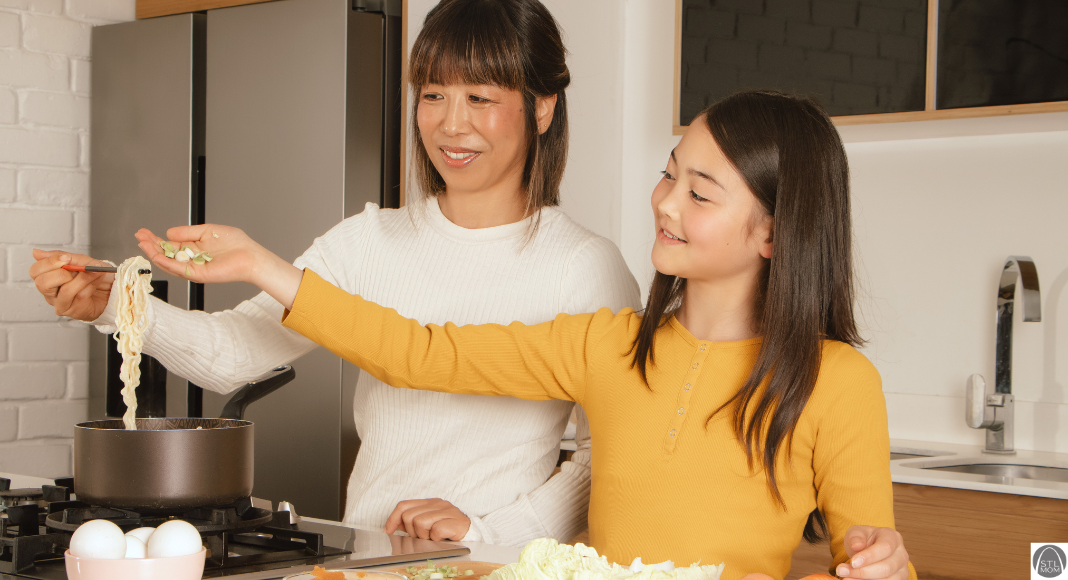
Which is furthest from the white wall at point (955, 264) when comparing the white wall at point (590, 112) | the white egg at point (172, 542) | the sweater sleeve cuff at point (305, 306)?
the white egg at point (172, 542)

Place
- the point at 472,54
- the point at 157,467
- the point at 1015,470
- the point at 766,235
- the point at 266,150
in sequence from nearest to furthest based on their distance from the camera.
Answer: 1. the point at 157,467
2. the point at 766,235
3. the point at 472,54
4. the point at 1015,470
5. the point at 266,150

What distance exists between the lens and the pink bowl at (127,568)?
2.30 ft

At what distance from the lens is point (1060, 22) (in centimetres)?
201

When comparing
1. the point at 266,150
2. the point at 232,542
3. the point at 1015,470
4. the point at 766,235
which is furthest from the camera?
the point at 266,150

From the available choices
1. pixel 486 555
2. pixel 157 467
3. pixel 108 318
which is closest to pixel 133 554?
pixel 157 467

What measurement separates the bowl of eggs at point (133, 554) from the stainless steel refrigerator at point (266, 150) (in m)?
1.56

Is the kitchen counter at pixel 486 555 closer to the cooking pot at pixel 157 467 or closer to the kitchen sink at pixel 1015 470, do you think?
the cooking pot at pixel 157 467

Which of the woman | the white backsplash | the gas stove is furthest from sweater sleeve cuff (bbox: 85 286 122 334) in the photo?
the white backsplash

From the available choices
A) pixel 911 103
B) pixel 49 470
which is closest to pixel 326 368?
pixel 49 470

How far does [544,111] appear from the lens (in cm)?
138

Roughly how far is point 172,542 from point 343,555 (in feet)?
0.93

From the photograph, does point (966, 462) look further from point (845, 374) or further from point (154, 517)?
point (154, 517)

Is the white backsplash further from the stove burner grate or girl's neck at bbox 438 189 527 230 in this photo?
the stove burner grate

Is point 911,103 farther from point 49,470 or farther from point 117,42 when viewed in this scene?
point 49,470
